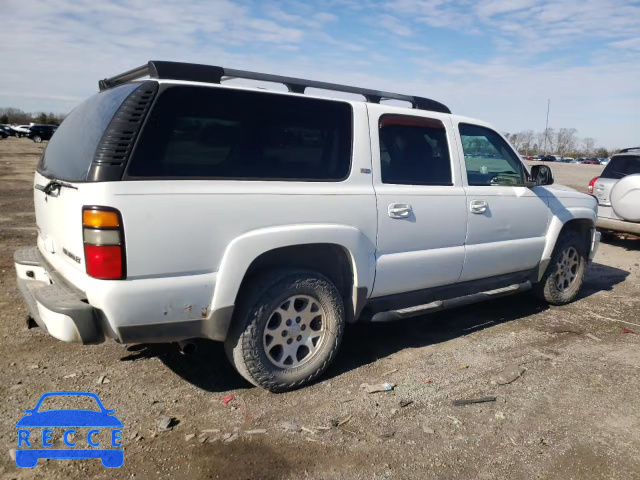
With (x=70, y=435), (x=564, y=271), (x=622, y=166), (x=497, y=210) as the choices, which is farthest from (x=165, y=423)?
(x=622, y=166)

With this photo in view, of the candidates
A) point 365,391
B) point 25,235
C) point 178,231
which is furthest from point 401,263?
point 25,235

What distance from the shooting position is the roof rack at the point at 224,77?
125 inches

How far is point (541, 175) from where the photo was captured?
5.07m

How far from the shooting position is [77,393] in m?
3.48

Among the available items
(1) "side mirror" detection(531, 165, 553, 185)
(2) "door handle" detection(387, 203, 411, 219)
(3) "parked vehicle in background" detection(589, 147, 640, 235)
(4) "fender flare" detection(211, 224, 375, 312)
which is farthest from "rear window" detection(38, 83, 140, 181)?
(3) "parked vehicle in background" detection(589, 147, 640, 235)

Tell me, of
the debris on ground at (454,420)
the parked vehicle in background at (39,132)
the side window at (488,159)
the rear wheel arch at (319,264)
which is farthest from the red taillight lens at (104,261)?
the parked vehicle in background at (39,132)

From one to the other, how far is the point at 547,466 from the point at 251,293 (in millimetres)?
1981

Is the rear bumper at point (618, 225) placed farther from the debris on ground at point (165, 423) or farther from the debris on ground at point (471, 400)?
the debris on ground at point (165, 423)

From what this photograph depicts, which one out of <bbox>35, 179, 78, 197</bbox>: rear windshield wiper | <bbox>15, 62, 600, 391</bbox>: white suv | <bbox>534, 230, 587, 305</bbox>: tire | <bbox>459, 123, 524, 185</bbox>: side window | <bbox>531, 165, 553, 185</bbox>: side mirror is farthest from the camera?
<bbox>534, 230, 587, 305</bbox>: tire

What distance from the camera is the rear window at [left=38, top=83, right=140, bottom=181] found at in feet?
9.95

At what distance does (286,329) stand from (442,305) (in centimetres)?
149

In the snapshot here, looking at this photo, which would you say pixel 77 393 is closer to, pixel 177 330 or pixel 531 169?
pixel 177 330

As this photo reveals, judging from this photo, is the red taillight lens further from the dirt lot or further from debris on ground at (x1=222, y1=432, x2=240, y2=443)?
debris on ground at (x1=222, y1=432, x2=240, y2=443)

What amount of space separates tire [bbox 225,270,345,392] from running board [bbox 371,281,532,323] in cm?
41
